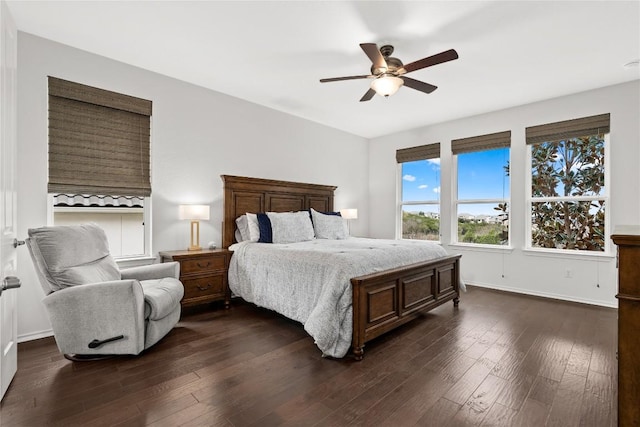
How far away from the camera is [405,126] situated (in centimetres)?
571

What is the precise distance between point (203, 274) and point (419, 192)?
411cm

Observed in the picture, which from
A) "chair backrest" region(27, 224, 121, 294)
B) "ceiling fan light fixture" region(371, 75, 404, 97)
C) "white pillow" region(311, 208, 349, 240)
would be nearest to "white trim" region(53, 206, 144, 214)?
"chair backrest" region(27, 224, 121, 294)

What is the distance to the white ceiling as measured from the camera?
250 centimetres

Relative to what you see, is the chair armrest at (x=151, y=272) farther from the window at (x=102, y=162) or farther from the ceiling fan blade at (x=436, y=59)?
the ceiling fan blade at (x=436, y=59)

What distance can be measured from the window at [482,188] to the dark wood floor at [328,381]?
2.05m

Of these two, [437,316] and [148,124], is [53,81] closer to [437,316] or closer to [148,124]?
[148,124]

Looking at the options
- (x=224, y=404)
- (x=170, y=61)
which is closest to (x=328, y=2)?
(x=170, y=61)

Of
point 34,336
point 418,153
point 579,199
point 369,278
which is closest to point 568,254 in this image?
point 579,199

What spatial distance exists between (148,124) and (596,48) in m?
4.76

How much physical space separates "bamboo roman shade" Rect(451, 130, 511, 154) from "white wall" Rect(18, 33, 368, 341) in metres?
1.99

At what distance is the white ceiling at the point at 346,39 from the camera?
2496 millimetres

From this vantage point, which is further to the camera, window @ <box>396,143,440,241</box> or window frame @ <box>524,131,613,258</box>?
window @ <box>396,143,440,241</box>

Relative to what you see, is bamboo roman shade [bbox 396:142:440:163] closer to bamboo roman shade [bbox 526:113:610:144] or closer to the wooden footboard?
bamboo roman shade [bbox 526:113:610:144]

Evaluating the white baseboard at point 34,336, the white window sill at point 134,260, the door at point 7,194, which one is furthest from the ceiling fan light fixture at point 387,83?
the white baseboard at point 34,336
